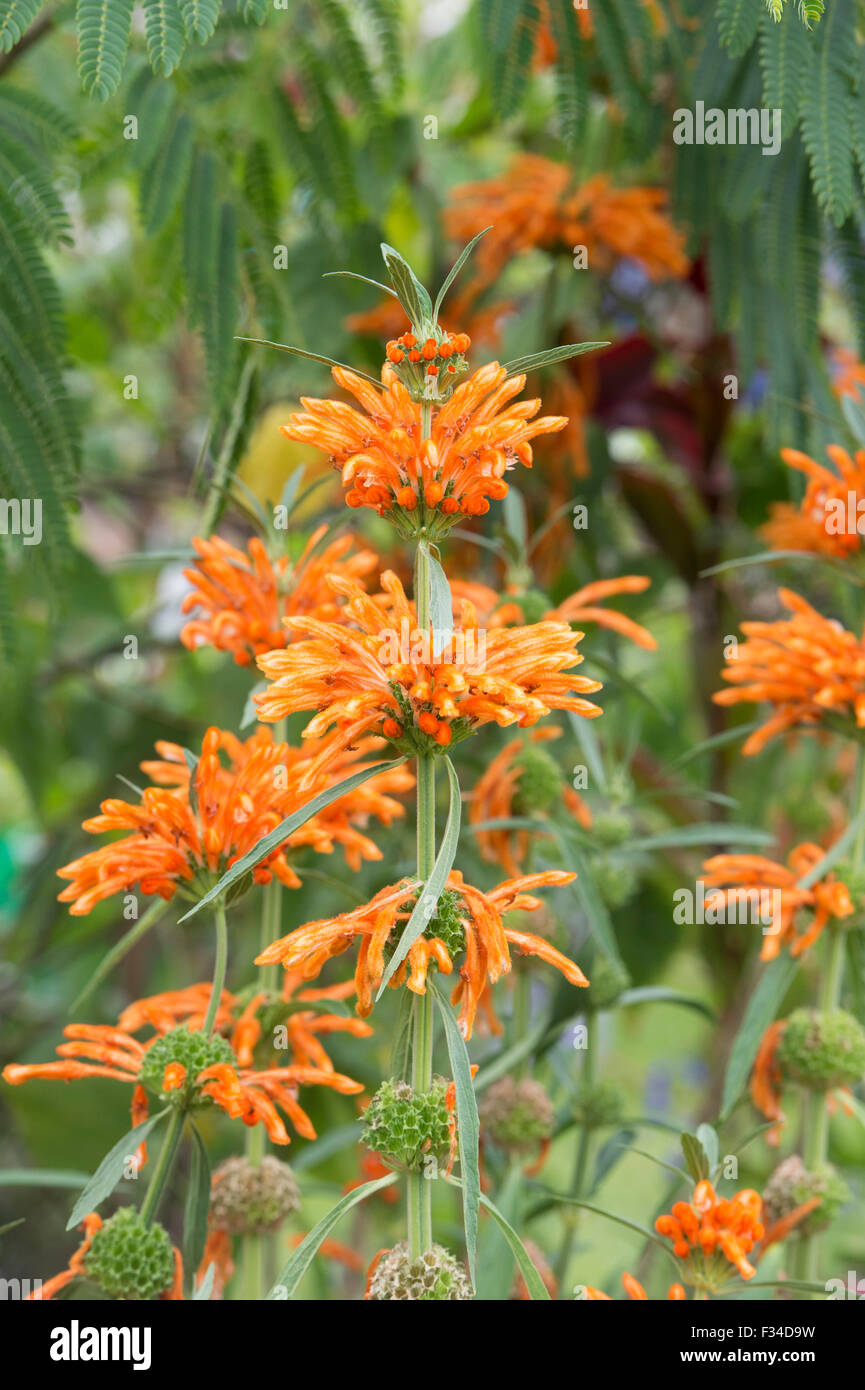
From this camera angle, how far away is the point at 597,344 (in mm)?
354

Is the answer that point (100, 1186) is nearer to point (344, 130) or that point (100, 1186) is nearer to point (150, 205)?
point (150, 205)

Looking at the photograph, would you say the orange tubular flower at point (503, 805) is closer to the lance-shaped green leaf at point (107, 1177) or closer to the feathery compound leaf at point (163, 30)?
the lance-shaped green leaf at point (107, 1177)

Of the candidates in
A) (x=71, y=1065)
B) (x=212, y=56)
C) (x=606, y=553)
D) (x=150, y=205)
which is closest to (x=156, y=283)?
(x=212, y=56)

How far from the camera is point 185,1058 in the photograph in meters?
0.43

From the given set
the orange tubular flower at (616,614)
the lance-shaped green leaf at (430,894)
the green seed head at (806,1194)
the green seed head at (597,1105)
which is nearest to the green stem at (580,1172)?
the green seed head at (597,1105)

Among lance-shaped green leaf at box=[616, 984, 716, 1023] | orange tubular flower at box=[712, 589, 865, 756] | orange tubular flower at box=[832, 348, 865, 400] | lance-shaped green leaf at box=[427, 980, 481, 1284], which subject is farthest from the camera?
orange tubular flower at box=[832, 348, 865, 400]

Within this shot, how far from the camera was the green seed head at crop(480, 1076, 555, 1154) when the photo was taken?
0.60 metres

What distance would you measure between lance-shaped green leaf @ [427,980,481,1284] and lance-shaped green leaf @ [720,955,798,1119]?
0.19 meters

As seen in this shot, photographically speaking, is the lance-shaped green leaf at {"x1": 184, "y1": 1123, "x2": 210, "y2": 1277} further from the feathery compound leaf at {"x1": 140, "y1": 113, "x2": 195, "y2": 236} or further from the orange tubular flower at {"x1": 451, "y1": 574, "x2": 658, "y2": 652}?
the feathery compound leaf at {"x1": 140, "y1": 113, "x2": 195, "y2": 236}

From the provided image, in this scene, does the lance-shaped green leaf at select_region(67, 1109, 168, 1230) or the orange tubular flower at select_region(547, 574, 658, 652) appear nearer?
the lance-shaped green leaf at select_region(67, 1109, 168, 1230)

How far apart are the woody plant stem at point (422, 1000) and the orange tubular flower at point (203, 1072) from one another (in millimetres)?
41

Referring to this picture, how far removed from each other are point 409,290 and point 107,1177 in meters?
0.31

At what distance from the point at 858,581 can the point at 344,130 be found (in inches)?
19.4

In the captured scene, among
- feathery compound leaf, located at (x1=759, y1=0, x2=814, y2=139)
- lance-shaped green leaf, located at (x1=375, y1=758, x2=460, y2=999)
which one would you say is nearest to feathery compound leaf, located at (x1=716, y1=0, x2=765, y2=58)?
feathery compound leaf, located at (x1=759, y1=0, x2=814, y2=139)
